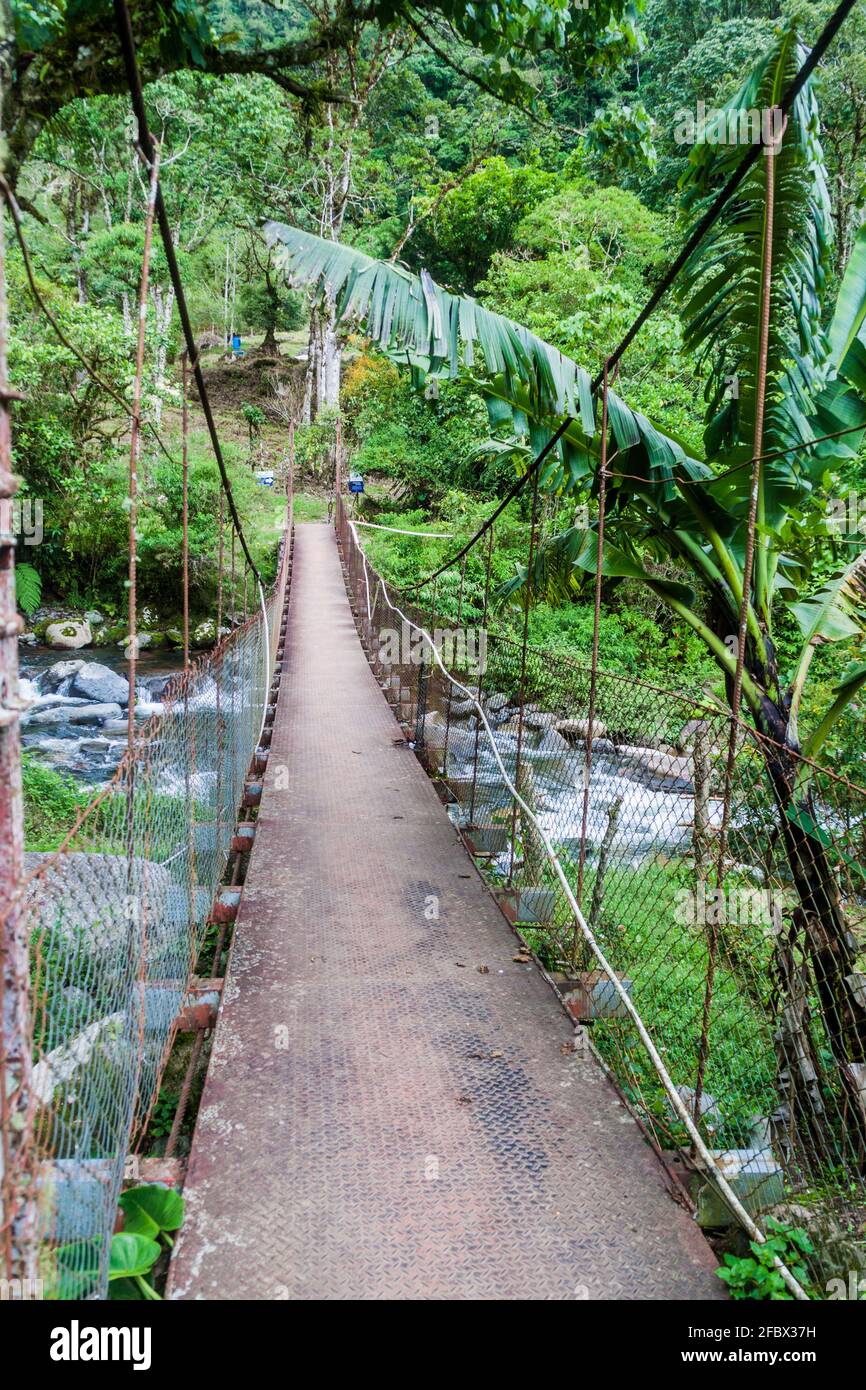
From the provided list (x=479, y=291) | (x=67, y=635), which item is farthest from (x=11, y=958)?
(x=479, y=291)

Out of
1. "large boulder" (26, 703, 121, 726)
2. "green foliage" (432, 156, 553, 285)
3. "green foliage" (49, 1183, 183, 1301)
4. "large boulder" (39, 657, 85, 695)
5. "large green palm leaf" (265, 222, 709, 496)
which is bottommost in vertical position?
"large boulder" (26, 703, 121, 726)

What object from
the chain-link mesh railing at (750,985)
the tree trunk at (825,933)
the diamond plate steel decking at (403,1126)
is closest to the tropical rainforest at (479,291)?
the tree trunk at (825,933)

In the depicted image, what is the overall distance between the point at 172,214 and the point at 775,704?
22140 millimetres

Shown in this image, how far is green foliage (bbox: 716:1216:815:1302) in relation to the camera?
1869 mm

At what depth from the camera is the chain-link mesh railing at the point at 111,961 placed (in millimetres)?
1499

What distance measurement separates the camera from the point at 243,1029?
2.80 m

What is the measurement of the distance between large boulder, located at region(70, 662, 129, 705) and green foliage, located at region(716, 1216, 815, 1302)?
1020 centimetres

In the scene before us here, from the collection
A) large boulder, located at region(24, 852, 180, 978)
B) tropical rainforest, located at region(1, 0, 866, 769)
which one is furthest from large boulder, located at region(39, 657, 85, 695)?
large boulder, located at region(24, 852, 180, 978)

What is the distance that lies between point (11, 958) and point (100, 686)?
10801 millimetres

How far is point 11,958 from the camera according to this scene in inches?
44.4

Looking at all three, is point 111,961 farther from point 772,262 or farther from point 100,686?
point 100,686

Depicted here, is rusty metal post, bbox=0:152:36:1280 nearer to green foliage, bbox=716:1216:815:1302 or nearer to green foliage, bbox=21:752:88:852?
green foliage, bbox=716:1216:815:1302

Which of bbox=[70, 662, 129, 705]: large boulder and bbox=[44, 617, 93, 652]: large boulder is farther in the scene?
bbox=[44, 617, 93, 652]: large boulder

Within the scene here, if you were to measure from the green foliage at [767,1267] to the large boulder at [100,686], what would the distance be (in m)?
10.2
